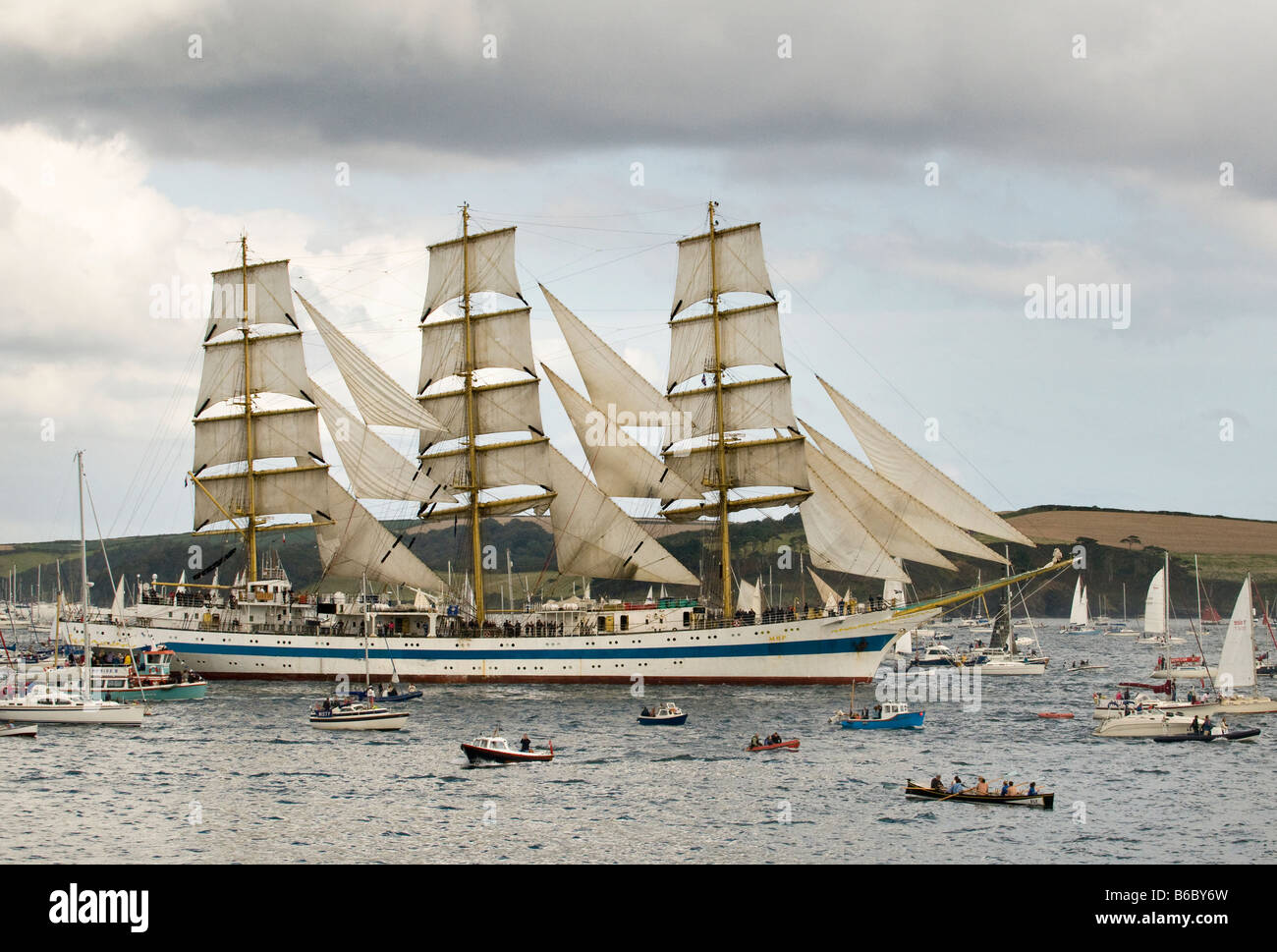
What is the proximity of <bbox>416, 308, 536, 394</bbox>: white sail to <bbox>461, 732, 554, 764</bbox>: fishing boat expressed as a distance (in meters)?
41.6

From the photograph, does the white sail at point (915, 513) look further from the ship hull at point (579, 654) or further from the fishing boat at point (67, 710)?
the fishing boat at point (67, 710)

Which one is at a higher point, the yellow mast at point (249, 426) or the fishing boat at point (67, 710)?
the yellow mast at point (249, 426)

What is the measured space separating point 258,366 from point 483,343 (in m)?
17.6

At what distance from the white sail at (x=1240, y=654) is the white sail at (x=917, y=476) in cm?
1203

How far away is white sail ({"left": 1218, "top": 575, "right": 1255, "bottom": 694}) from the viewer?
7469 cm

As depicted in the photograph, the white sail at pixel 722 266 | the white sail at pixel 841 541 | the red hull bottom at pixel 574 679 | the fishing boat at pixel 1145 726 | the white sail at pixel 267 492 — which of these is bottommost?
the fishing boat at pixel 1145 726

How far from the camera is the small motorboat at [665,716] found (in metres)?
66.6

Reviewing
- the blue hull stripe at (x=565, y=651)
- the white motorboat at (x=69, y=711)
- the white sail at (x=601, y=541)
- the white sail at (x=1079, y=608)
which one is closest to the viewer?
the white motorboat at (x=69, y=711)

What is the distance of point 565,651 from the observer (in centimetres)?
8612

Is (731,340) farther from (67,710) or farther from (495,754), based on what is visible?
(67,710)

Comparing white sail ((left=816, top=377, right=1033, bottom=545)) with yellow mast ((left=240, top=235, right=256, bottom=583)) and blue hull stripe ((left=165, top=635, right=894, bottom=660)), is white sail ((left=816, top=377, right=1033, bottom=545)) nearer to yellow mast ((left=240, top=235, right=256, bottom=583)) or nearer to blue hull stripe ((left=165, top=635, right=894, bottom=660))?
blue hull stripe ((left=165, top=635, right=894, bottom=660))

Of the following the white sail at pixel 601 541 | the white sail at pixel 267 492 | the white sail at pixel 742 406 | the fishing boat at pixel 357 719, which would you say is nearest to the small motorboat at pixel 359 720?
the fishing boat at pixel 357 719
